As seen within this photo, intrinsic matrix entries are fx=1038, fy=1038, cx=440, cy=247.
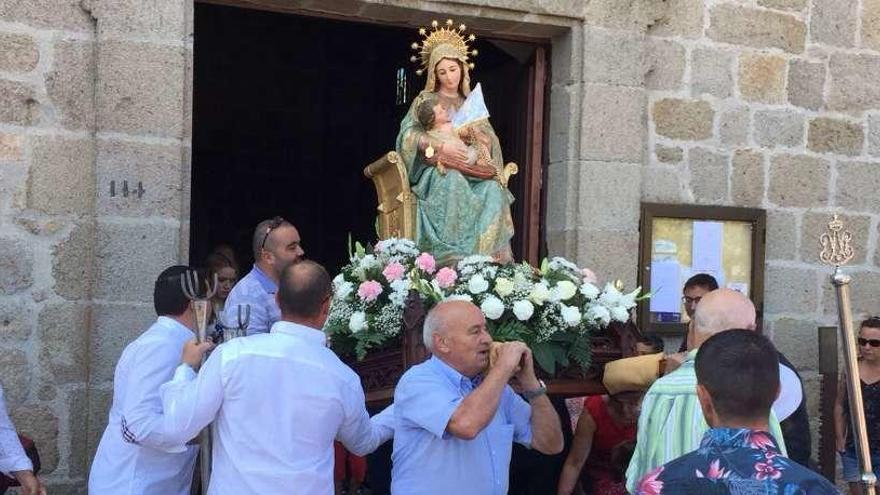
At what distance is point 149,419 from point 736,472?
2.09m

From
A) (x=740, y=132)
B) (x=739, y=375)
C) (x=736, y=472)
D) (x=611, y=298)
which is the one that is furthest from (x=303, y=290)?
(x=740, y=132)

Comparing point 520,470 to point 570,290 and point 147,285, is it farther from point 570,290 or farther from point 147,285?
point 147,285

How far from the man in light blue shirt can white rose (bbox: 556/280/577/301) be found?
108 centimetres

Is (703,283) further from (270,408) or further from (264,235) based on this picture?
(270,408)

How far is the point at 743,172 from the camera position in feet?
21.1

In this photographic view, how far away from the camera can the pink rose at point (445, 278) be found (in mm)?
4566

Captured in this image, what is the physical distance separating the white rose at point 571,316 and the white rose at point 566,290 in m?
0.09

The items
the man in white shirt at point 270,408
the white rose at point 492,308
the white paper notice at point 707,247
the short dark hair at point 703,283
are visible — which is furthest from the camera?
the white paper notice at point 707,247

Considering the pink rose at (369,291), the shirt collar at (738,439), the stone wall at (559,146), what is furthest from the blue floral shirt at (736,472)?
the stone wall at (559,146)

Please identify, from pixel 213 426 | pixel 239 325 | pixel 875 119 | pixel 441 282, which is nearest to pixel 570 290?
pixel 441 282

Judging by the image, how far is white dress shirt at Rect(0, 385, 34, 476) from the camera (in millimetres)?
3877

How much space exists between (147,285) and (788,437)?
3.04 metres

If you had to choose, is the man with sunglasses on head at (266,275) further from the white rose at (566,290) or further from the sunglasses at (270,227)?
the white rose at (566,290)

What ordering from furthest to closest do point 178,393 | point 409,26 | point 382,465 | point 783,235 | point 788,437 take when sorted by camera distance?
point 783,235 < point 409,26 < point 382,465 < point 788,437 < point 178,393
